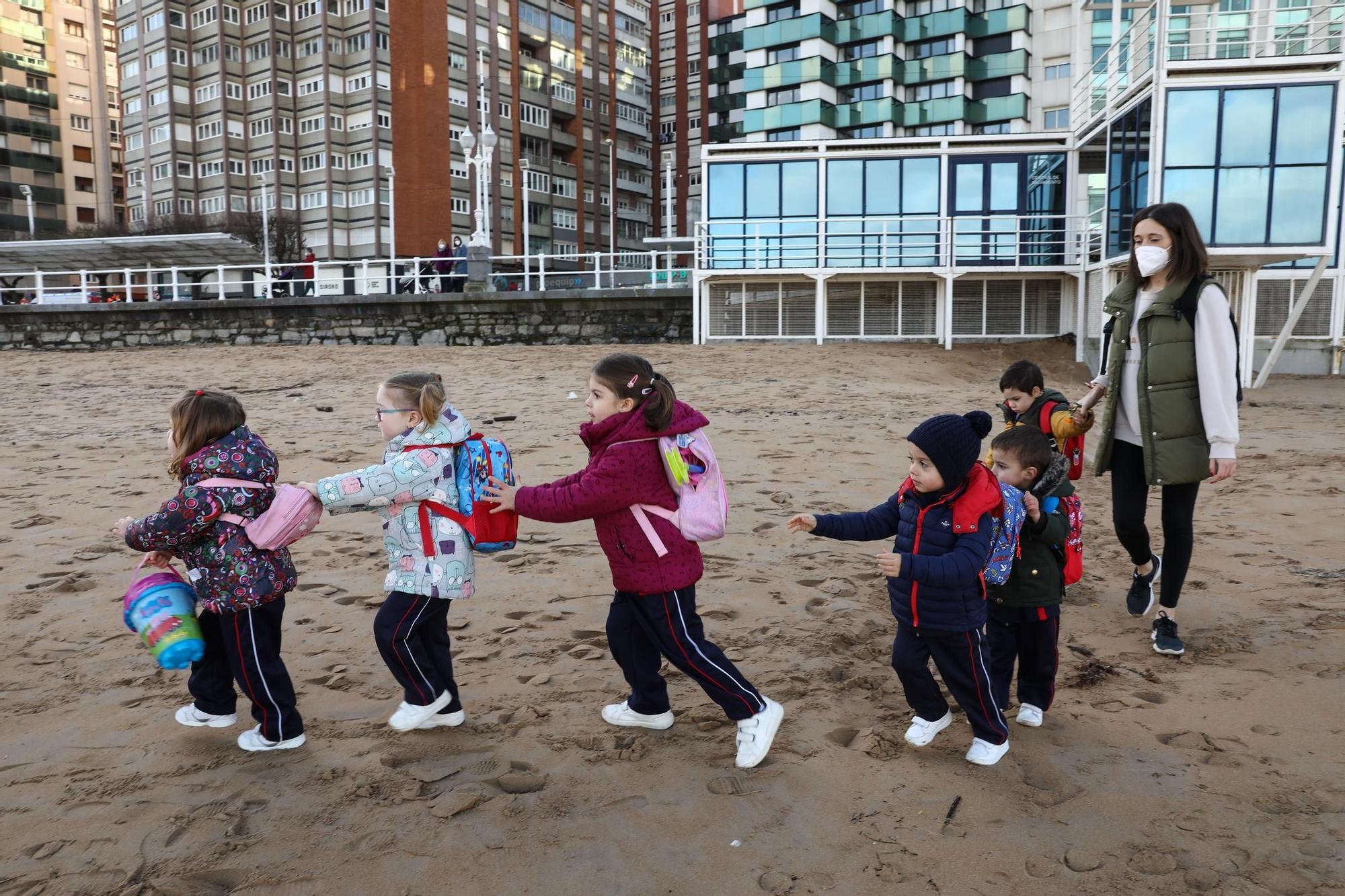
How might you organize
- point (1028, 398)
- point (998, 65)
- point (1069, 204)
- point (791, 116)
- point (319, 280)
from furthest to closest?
point (791, 116), point (998, 65), point (319, 280), point (1069, 204), point (1028, 398)

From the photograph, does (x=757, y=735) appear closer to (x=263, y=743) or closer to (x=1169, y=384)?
(x=263, y=743)

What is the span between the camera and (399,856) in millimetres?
2340

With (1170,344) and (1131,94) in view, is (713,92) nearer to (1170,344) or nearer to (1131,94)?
(1131,94)

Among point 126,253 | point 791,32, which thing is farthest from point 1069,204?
point 791,32

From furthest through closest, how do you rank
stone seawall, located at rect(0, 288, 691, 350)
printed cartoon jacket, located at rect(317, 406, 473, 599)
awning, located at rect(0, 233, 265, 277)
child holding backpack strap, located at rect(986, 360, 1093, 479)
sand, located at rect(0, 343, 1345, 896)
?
1. awning, located at rect(0, 233, 265, 277)
2. stone seawall, located at rect(0, 288, 691, 350)
3. child holding backpack strap, located at rect(986, 360, 1093, 479)
4. printed cartoon jacket, located at rect(317, 406, 473, 599)
5. sand, located at rect(0, 343, 1345, 896)

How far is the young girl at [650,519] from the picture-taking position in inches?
107

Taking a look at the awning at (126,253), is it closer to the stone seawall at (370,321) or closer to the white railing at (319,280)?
the white railing at (319,280)

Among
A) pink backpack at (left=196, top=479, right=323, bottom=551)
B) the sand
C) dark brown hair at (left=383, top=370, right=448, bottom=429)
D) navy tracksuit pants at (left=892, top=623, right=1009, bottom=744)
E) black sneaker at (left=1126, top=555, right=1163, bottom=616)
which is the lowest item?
the sand

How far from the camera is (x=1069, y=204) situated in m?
19.9

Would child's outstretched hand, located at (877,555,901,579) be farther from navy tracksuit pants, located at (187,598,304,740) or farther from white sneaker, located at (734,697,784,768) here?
navy tracksuit pants, located at (187,598,304,740)

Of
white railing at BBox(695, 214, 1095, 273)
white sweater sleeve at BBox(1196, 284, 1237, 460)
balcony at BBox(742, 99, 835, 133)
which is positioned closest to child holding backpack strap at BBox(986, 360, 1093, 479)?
white sweater sleeve at BBox(1196, 284, 1237, 460)

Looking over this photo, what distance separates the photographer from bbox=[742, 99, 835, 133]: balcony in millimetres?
46812

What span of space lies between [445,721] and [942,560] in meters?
1.61

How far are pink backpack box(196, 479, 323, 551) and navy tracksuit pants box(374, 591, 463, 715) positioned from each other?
343 mm
